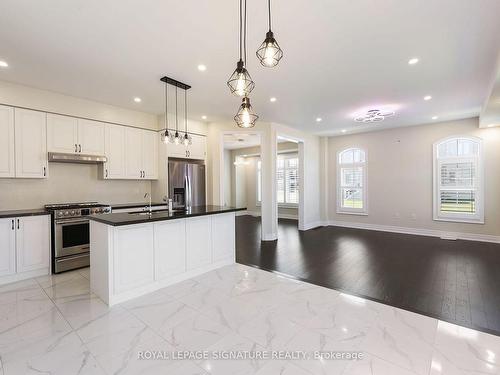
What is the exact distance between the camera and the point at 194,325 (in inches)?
94.7

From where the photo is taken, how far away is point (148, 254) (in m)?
3.13

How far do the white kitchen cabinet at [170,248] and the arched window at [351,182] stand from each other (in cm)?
590

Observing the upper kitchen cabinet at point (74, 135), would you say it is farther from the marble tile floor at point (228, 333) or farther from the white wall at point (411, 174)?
the white wall at point (411, 174)

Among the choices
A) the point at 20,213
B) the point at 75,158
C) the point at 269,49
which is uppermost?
the point at 269,49

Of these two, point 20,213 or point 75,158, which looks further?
point 75,158

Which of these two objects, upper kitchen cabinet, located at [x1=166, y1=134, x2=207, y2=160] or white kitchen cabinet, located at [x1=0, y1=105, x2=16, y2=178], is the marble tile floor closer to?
white kitchen cabinet, located at [x1=0, y1=105, x2=16, y2=178]

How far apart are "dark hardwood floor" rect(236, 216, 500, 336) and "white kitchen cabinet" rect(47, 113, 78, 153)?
3.63 m

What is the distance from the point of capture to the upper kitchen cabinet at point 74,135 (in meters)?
4.17

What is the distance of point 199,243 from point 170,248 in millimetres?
489

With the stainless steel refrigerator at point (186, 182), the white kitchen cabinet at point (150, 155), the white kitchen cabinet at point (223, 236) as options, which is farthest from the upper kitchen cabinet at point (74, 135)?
the white kitchen cabinet at point (223, 236)

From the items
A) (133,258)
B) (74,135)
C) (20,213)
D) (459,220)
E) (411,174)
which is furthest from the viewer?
(411,174)

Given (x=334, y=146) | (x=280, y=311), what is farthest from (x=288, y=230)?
(x=280, y=311)

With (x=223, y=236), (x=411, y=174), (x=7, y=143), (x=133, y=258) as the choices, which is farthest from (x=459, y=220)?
(x=7, y=143)

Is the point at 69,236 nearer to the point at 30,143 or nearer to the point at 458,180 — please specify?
the point at 30,143
